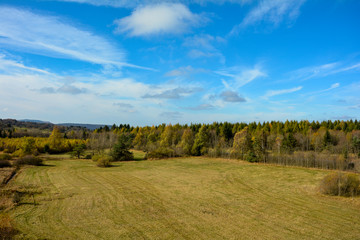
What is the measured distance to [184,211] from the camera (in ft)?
60.2

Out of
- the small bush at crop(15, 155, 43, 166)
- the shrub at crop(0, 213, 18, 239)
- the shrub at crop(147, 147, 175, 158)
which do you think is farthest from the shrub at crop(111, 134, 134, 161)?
the shrub at crop(0, 213, 18, 239)

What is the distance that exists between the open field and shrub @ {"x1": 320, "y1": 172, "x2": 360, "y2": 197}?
126cm

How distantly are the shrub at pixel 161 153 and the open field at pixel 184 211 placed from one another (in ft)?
104

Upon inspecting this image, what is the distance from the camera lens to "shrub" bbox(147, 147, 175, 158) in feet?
200

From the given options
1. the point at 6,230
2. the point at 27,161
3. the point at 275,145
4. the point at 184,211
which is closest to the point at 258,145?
the point at 275,145

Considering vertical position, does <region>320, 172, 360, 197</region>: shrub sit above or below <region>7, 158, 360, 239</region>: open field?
above

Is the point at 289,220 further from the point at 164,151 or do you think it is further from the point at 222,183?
the point at 164,151

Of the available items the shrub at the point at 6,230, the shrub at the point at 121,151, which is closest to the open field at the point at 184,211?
the shrub at the point at 6,230

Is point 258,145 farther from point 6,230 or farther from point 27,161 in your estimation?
point 27,161

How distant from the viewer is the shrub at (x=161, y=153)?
2399 inches

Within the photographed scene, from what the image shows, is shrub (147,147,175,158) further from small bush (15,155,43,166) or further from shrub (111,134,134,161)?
small bush (15,155,43,166)

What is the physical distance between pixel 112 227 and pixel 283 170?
3201cm

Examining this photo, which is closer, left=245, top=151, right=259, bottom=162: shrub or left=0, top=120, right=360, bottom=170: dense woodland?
left=0, top=120, right=360, bottom=170: dense woodland

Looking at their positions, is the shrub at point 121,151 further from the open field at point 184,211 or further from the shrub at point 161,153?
the open field at point 184,211
